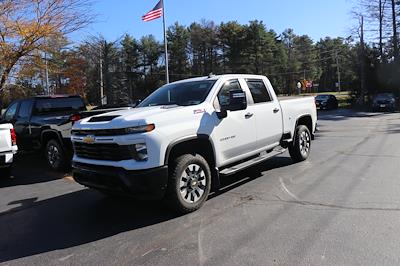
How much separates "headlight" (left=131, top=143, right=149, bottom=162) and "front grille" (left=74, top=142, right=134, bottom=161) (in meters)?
0.04

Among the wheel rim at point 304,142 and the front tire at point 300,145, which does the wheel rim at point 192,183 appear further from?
the wheel rim at point 304,142

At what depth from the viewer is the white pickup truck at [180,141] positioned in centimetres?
554

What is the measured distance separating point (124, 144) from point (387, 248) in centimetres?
330

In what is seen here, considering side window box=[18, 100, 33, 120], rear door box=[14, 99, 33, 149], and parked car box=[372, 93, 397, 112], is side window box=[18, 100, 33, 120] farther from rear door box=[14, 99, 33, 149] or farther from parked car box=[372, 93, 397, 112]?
parked car box=[372, 93, 397, 112]

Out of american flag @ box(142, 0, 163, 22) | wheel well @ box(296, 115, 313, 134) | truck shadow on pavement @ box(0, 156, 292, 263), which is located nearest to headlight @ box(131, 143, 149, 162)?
truck shadow on pavement @ box(0, 156, 292, 263)

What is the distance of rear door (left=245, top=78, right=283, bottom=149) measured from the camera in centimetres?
766

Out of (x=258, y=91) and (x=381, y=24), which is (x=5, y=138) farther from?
(x=381, y=24)

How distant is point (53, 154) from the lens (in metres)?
10.0

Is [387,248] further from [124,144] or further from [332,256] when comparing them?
[124,144]

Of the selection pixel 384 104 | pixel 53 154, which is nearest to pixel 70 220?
pixel 53 154

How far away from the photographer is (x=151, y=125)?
5586 millimetres

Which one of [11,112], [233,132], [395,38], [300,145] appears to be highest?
[395,38]

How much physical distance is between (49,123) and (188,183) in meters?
5.73

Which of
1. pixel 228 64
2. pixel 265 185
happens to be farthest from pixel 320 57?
pixel 265 185
